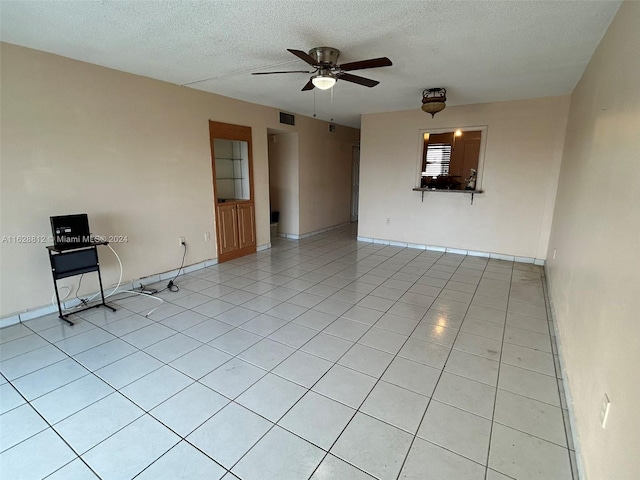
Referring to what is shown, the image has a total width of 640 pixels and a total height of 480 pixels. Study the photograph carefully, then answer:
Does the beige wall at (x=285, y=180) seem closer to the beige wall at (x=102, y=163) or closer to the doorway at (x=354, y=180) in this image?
the beige wall at (x=102, y=163)

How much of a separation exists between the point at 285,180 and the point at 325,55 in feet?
12.7

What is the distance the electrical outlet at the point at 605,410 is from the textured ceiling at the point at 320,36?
2.32 m

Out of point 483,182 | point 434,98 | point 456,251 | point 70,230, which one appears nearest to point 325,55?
point 434,98

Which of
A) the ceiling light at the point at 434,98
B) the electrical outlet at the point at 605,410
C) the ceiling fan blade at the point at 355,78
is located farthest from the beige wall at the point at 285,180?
the electrical outlet at the point at 605,410

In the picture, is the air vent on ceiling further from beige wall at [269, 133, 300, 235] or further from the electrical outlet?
the electrical outlet

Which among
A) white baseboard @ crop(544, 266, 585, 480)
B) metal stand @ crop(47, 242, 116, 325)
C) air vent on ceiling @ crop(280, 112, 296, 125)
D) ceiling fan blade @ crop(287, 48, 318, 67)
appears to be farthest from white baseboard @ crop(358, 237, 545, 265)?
metal stand @ crop(47, 242, 116, 325)

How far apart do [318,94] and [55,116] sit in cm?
303

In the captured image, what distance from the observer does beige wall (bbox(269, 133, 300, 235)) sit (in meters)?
A: 6.38

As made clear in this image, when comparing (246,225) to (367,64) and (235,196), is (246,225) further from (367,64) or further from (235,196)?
(367,64)

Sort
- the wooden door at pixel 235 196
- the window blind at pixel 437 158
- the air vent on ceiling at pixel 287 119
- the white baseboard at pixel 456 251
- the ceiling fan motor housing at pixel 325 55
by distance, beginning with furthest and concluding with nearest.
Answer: the window blind at pixel 437 158 → the air vent on ceiling at pixel 287 119 → the white baseboard at pixel 456 251 → the wooden door at pixel 235 196 → the ceiling fan motor housing at pixel 325 55

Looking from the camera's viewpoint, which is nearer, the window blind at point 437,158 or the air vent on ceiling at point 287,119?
the air vent on ceiling at point 287,119

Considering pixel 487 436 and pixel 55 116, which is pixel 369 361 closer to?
pixel 487 436

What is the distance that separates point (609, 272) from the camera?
60.7 inches

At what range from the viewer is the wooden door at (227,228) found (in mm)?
4941
